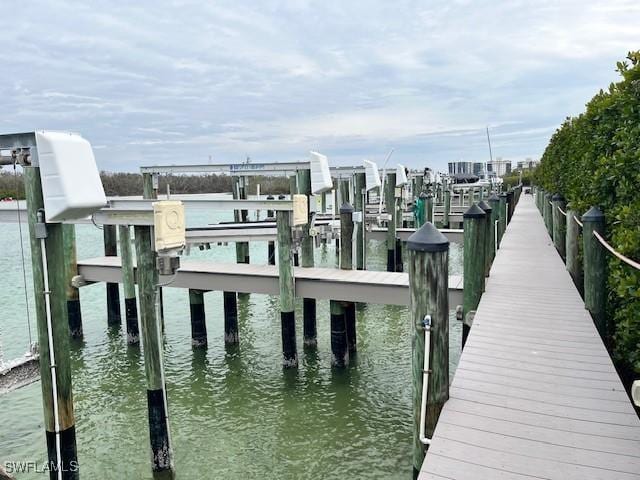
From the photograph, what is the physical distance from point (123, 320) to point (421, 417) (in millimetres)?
12242

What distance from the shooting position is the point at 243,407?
8797 millimetres

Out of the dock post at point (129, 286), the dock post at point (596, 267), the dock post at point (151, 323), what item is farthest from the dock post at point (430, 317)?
the dock post at point (129, 286)

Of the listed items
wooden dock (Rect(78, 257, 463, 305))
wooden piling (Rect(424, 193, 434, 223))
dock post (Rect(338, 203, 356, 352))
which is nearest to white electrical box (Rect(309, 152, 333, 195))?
dock post (Rect(338, 203, 356, 352))

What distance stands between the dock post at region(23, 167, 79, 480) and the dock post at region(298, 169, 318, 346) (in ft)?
19.2

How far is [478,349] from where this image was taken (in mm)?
5137

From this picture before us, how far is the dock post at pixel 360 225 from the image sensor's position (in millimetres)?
14195

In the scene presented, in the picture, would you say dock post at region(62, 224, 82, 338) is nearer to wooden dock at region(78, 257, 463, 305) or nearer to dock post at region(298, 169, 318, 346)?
wooden dock at region(78, 257, 463, 305)

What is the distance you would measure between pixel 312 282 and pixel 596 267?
5.20 meters

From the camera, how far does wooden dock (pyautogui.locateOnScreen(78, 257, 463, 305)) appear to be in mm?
9242

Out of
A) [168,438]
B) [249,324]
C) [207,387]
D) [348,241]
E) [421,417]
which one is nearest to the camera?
[421,417]

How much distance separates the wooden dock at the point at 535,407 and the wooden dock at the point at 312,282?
271cm

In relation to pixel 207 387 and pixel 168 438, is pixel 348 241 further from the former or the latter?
pixel 168 438

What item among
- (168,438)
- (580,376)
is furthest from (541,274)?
(168,438)

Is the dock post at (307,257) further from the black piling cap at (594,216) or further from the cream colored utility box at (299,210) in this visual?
the black piling cap at (594,216)
